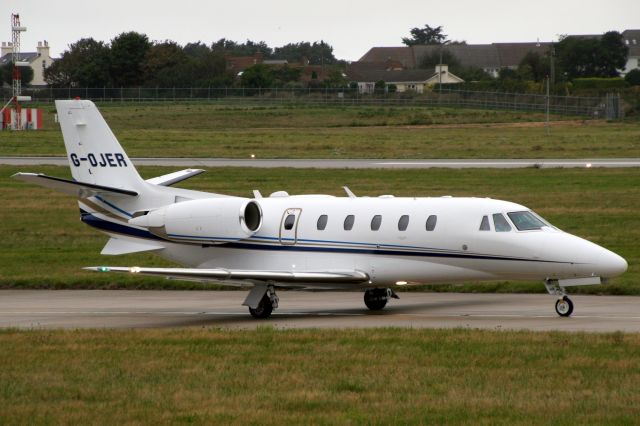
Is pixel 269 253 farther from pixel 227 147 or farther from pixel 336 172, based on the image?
pixel 227 147

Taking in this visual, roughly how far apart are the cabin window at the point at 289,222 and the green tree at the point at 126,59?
100m

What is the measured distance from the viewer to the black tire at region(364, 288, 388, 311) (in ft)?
82.2

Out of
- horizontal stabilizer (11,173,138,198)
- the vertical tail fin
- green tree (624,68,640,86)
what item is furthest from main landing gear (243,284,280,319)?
green tree (624,68,640,86)

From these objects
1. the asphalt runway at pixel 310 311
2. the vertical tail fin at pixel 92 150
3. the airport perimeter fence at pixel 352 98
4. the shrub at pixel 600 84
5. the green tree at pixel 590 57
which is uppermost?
the green tree at pixel 590 57

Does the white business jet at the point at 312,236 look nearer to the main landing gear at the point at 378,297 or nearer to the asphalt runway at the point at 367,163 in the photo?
the main landing gear at the point at 378,297

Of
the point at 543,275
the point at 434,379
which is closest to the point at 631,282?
the point at 543,275

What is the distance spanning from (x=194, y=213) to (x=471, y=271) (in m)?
5.90

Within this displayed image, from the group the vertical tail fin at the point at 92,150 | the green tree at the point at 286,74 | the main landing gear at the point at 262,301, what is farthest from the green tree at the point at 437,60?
the main landing gear at the point at 262,301

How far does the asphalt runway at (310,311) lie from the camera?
22188 millimetres

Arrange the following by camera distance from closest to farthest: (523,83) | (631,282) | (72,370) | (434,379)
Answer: (434,379)
(72,370)
(631,282)
(523,83)

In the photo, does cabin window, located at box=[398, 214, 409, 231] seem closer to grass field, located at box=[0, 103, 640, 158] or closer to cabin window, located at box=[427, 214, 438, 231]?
cabin window, located at box=[427, 214, 438, 231]

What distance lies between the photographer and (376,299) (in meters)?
25.1

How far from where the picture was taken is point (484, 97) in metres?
106

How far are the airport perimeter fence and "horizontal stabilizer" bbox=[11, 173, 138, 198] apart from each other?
235 feet
